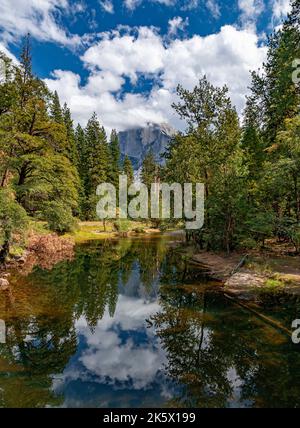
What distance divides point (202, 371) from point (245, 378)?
1234 millimetres

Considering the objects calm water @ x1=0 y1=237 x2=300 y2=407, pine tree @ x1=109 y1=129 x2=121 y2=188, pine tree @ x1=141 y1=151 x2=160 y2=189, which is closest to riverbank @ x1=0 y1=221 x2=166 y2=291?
calm water @ x1=0 y1=237 x2=300 y2=407

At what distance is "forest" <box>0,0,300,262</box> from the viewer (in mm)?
20172

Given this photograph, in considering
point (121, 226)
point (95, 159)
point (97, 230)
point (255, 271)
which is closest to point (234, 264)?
point (255, 271)

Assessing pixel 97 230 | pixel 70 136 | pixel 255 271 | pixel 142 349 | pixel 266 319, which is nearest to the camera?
pixel 142 349

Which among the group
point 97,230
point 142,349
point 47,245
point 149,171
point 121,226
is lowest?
point 142,349

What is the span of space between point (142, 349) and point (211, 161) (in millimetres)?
20911

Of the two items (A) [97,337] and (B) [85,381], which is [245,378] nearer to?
(B) [85,381]

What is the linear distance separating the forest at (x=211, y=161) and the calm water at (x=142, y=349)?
6869mm

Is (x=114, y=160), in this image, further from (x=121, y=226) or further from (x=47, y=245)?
(x=47, y=245)

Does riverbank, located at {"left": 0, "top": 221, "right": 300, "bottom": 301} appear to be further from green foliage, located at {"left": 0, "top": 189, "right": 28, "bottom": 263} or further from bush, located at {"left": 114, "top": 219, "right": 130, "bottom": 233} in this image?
bush, located at {"left": 114, "top": 219, "right": 130, "bottom": 233}

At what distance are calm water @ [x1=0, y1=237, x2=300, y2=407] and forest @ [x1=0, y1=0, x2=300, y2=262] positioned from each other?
687cm

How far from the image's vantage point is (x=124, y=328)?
12.6m

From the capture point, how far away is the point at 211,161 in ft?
91.8

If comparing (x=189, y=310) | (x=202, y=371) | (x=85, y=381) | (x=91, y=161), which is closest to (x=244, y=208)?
(x=189, y=310)
